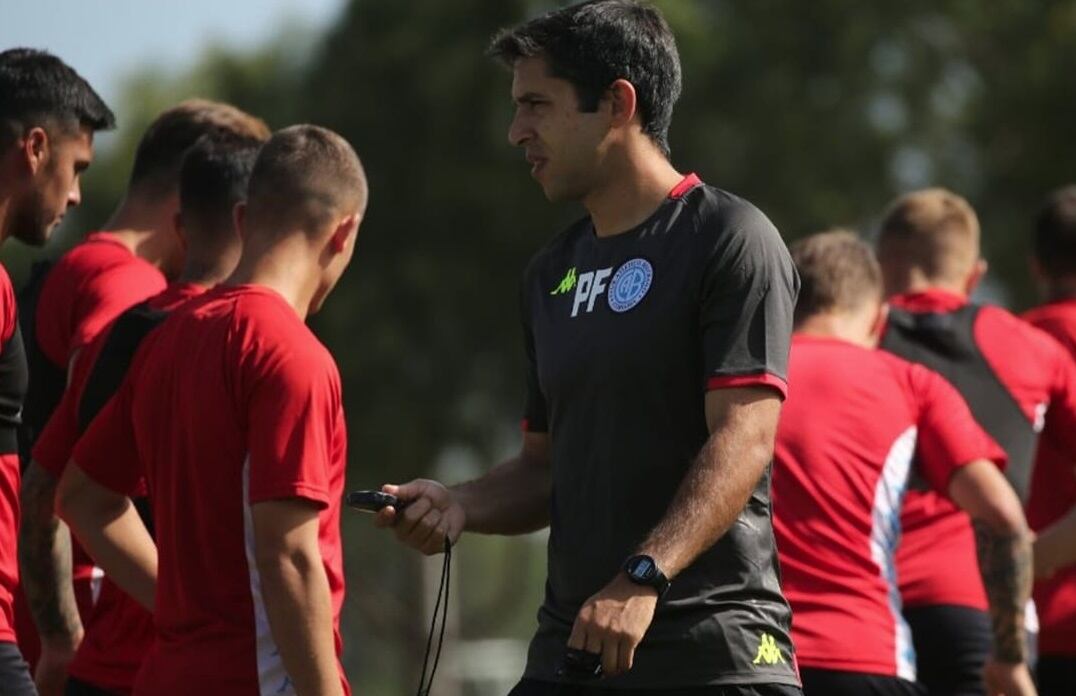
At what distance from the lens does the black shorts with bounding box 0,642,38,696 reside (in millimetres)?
5293

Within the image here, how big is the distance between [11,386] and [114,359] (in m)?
0.38

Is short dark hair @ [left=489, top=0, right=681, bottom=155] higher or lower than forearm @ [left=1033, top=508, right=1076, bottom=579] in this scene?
higher

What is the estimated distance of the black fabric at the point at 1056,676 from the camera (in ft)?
26.9

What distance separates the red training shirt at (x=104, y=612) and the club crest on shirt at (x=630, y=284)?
60.5 inches

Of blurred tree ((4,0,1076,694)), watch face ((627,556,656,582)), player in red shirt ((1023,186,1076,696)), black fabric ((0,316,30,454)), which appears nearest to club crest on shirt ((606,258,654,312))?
watch face ((627,556,656,582))

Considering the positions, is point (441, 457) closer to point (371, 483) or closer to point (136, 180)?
point (371, 483)

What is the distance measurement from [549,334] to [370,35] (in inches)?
1058

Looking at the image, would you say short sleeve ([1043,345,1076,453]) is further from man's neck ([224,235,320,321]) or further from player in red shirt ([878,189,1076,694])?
man's neck ([224,235,320,321])

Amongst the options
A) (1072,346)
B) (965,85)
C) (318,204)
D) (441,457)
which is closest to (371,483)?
(441,457)

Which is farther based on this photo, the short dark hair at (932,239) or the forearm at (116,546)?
the short dark hair at (932,239)

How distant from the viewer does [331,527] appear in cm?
552

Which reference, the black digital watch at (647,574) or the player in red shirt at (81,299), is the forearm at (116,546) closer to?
the player in red shirt at (81,299)

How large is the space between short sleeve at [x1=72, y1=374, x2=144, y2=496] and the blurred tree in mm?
23138

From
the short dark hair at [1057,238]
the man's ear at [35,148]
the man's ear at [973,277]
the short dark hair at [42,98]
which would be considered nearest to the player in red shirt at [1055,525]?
the short dark hair at [1057,238]
